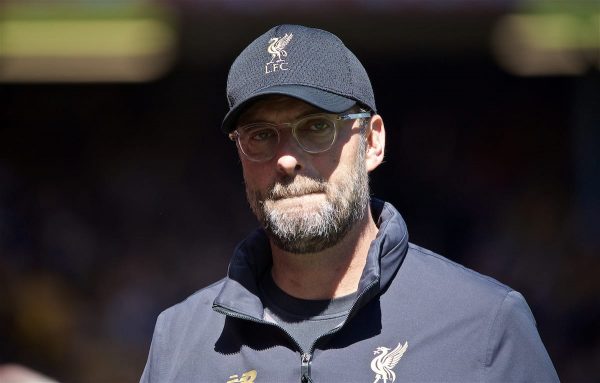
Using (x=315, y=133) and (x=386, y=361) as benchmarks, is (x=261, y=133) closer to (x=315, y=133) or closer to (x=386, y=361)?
(x=315, y=133)

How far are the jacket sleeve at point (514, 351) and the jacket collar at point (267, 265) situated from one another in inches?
11.1

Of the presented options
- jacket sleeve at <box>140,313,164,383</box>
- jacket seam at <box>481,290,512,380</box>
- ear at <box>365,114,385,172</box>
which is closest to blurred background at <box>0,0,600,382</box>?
ear at <box>365,114,385,172</box>

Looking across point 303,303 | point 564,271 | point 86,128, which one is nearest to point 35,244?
point 86,128

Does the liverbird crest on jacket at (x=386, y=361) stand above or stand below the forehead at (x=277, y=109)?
below

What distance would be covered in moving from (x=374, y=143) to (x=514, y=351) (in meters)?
0.66

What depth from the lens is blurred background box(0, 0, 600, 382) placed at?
224 inches

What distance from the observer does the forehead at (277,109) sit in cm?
197

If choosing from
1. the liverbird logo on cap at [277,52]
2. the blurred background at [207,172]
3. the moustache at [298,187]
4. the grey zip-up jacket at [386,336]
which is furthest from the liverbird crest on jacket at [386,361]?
A: the blurred background at [207,172]

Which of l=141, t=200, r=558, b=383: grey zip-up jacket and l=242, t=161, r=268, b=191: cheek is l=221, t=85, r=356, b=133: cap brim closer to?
l=242, t=161, r=268, b=191: cheek

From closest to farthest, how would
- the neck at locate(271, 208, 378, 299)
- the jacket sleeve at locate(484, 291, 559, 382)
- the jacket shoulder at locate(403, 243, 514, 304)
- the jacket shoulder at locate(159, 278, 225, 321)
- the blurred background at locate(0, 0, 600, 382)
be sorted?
the jacket sleeve at locate(484, 291, 559, 382), the jacket shoulder at locate(403, 243, 514, 304), the neck at locate(271, 208, 378, 299), the jacket shoulder at locate(159, 278, 225, 321), the blurred background at locate(0, 0, 600, 382)

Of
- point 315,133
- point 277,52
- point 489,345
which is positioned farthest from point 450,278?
point 277,52

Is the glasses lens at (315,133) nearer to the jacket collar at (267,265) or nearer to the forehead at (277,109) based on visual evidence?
the forehead at (277,109)

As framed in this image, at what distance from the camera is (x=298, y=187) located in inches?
77.2

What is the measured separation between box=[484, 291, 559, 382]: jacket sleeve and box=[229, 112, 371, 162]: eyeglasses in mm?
561
